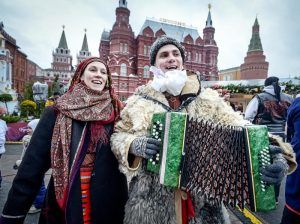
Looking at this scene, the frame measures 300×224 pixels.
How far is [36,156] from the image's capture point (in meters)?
1.64

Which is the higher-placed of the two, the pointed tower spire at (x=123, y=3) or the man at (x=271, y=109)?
the pointed tower spire at (x=123, y=3)

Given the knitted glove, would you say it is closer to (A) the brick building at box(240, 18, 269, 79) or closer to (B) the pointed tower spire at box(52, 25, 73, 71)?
(A) the brick building at box(240, 18, 269, 79)

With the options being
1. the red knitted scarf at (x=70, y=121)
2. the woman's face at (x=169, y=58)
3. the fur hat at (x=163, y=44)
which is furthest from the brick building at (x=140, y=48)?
the red knitted scarf at (x=70, y=121)

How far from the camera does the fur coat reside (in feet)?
5.28

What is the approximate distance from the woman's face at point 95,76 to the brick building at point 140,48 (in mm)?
31224

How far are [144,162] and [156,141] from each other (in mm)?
329

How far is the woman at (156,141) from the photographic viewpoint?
160 centimetres

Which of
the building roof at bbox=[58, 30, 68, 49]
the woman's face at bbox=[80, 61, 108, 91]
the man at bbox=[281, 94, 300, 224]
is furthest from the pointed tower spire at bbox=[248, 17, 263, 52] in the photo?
the building roof at bbox=[58, 30, 68, 49]

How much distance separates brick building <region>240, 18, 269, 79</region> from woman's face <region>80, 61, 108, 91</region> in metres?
58.3

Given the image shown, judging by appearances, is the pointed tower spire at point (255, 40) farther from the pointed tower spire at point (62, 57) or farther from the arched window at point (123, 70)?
the pointed tower spire at point (62, 57)

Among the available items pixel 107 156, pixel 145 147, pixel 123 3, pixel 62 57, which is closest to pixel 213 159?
pixel 145 147

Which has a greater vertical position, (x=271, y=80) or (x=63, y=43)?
(x=63, y=43)

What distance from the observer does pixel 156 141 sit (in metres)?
1.45

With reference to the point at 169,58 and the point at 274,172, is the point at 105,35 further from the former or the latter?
the point at 274,172
